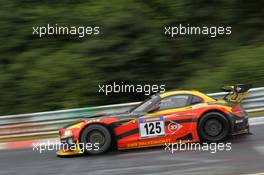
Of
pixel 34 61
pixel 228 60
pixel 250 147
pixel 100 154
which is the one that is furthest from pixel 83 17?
pixel 250 147

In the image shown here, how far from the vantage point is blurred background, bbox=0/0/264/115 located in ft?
53.5

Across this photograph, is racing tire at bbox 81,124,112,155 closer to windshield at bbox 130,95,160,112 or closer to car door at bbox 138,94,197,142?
car door at bbox 138,94,197,142

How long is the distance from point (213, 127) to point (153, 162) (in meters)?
1.76

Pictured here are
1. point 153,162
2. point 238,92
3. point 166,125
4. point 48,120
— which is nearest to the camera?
point 153,162

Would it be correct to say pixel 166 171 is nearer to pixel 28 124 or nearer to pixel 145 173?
pixel 145 173

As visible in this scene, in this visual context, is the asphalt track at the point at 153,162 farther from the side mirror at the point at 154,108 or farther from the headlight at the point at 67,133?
the side mirror at the point at 154,108

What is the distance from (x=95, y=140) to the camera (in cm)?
988

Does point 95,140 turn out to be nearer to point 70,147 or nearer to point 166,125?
point 70,147

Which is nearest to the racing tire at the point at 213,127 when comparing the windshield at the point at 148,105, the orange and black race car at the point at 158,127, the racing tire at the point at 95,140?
the orange and black race car at the point at 158,127

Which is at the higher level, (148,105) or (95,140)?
(148,105)

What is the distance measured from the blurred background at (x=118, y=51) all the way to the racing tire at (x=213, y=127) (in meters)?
5.38

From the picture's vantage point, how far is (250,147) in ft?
30.3

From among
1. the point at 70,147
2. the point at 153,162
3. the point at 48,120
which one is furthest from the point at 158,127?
the point at 48,120

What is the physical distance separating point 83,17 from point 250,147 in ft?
35.3
